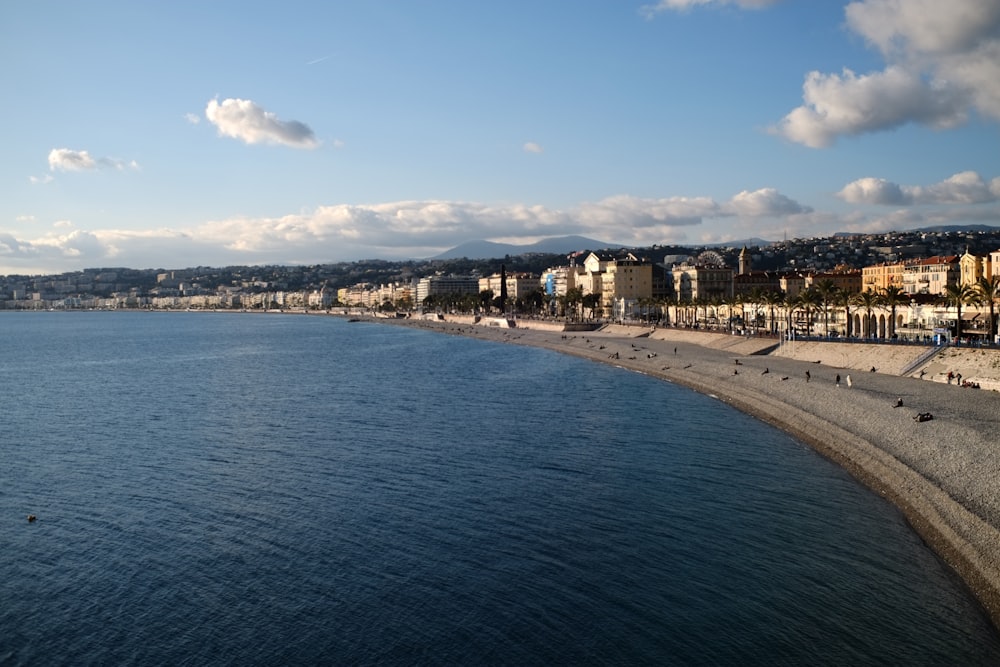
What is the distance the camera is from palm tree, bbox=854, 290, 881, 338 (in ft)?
193

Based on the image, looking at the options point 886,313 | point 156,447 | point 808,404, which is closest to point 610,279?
point 886,313

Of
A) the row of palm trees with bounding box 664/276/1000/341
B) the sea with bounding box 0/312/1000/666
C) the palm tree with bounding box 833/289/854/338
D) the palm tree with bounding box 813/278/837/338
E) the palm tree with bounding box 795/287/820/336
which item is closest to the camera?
the sea with bounding box 0/312/1000/666

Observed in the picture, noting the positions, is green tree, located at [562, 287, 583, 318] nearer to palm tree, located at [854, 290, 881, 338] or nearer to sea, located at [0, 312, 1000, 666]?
palm tree, located at [854, 290, 881, 338]

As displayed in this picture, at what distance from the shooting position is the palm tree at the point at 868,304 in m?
58.7

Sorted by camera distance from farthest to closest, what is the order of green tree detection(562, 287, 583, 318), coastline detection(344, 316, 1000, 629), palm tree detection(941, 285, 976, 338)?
green tree detection(562, 287, 583, 318) < palm tree detection(941, 285, 976, 338) < coastline detection(344, 316, 1000, 629)

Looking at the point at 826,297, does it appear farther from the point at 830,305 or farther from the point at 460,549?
the point at 460,549

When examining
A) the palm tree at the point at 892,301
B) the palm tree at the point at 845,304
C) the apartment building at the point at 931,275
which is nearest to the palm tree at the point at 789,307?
the palm tree at the point at 845,304

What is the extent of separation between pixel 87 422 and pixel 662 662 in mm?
34666

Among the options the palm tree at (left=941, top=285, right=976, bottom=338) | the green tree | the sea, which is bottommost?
the sea

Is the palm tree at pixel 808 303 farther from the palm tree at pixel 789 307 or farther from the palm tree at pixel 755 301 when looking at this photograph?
the palm tree at pixel 755 301

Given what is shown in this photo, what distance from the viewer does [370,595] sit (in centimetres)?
1711

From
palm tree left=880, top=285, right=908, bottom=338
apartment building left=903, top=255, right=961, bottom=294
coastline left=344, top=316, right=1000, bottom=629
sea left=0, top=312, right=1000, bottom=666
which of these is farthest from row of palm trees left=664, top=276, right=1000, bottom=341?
sea left=0, top=312, right=1000, bottom=666

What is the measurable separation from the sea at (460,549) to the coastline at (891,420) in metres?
0.84

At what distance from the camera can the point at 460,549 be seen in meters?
19.8
